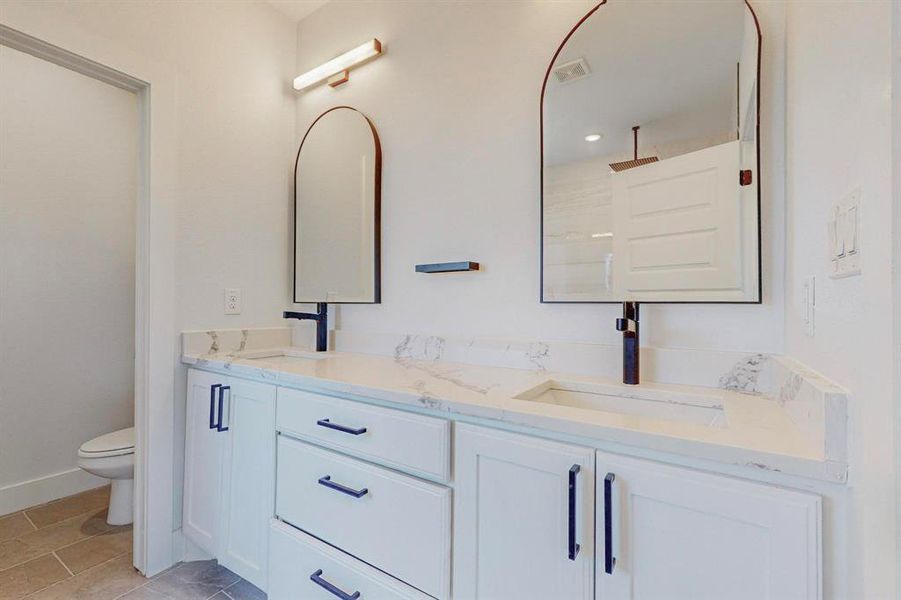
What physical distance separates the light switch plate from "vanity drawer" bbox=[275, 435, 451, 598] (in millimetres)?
863

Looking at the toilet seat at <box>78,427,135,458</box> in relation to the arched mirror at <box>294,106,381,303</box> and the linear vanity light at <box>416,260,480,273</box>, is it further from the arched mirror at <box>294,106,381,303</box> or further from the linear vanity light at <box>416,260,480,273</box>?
the linear vanity light at <box>416,260,480,273</box>

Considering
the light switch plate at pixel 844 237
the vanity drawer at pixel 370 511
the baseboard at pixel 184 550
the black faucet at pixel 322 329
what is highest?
the light switch plate at pixel 844 237

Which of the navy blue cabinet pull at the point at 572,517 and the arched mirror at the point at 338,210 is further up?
the arched mirror at the point at 338,210

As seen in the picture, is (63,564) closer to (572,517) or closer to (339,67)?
(572,517)

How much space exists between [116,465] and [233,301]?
912 millimetres

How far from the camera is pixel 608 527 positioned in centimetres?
75

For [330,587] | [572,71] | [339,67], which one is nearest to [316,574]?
[330,587]

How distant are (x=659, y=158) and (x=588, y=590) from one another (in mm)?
1127

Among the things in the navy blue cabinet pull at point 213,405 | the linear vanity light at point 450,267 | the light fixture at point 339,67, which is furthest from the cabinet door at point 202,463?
the light fixture at point 339,67

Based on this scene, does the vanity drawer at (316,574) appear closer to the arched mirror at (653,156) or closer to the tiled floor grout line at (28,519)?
the arched mirror at (653,156)

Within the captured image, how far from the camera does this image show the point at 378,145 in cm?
188

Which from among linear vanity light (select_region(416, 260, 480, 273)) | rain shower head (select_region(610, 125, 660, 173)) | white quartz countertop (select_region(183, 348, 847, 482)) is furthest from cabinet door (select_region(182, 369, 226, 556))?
rain shower head (select_region(610, 125, 660, 173))

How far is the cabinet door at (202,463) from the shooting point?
155 cm

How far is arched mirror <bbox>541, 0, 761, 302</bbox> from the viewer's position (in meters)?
1.10
